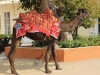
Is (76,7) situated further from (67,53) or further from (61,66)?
(61,66)

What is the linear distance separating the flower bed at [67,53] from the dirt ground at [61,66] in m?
0.29

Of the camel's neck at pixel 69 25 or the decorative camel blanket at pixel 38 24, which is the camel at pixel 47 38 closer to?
the camel's neck at pixel 69 25

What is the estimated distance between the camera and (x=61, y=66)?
9.88 metres

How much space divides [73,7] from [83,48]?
217 cm

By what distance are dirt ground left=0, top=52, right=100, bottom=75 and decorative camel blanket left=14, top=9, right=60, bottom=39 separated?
1.37 m

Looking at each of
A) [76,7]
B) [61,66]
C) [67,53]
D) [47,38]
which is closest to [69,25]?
[47,38]

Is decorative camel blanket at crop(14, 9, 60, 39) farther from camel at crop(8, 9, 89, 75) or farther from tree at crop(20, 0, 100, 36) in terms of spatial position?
tree at crop(20, 0, 100, 36)

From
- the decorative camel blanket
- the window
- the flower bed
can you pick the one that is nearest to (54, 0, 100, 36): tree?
the flower bed

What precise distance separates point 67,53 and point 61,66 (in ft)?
3.42

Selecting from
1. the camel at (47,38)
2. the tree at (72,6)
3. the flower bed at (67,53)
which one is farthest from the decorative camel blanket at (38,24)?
the tree at (72,6)

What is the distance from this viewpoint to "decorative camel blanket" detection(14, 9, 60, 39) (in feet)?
26.6

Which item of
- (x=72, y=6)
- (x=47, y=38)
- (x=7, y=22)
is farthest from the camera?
(x=7, y=22)

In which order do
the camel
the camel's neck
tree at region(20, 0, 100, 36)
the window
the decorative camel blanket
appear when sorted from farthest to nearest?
the window → tree at region(20, 0, 100, 36) → the camel's neck → the camel → the decorative camel blanket

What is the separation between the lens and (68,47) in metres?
11.3
